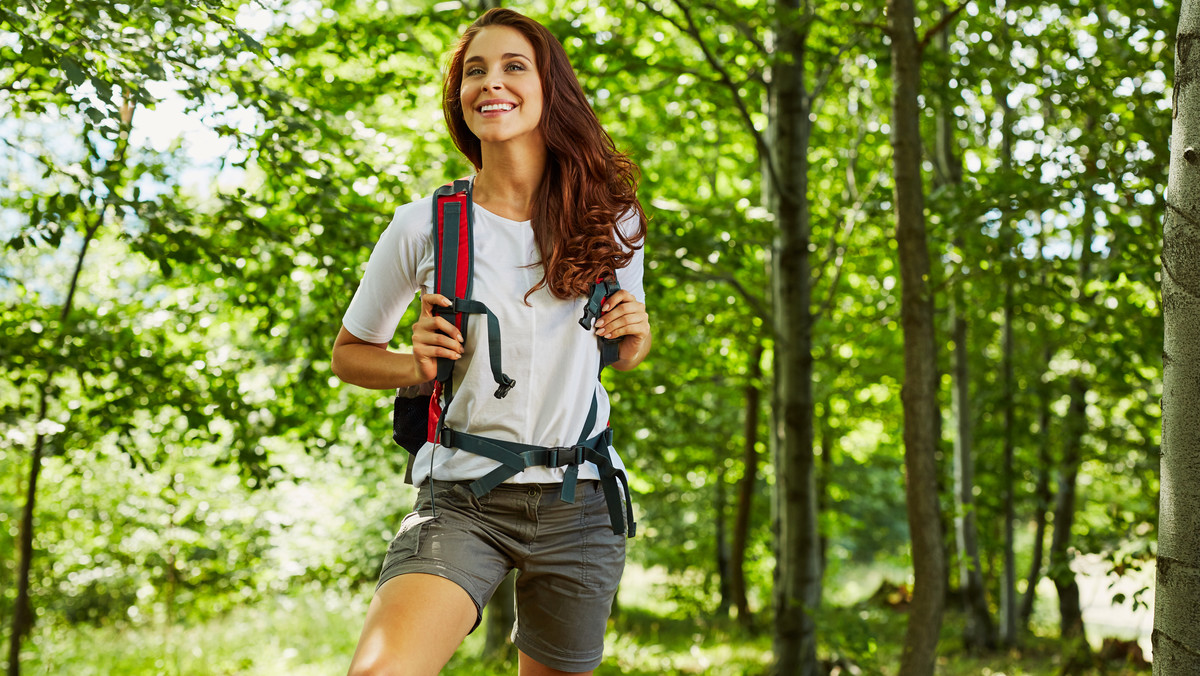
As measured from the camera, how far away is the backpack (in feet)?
6.48

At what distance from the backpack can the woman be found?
0.02 meters

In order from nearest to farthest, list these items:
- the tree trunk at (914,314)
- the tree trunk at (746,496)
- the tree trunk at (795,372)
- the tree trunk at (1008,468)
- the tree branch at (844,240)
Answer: the tree trunk at (914,314) < the tree branch at (844,240) < the tree trunk at (795,372) < the tree trunk at (1008,468) < the tree trunk at (746,496)

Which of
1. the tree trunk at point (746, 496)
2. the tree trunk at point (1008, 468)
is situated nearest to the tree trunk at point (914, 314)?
the tree trunk at point (1008, 468)

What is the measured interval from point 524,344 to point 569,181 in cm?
45

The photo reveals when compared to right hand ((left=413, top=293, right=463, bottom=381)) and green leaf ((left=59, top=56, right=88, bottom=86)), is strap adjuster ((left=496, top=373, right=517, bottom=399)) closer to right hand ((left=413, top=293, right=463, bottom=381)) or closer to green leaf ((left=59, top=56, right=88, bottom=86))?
right hand ((left=413, top=293, right=463, bottom=381))

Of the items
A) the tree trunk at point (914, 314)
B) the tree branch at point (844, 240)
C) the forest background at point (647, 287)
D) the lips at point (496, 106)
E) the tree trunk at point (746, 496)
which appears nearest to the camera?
the lips at point (496, 106)

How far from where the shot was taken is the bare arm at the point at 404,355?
6.29 ft

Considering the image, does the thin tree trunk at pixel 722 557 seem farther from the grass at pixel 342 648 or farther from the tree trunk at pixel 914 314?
the tree trunk at pixel 914 314

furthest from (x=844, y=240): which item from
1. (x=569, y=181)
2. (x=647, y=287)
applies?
Result: (x=569, y=181)

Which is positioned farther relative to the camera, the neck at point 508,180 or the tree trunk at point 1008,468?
the tree trunk at point 1008,468

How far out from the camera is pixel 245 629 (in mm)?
10445

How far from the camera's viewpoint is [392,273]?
2.10 meters

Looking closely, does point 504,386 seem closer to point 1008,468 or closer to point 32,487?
point 32,487

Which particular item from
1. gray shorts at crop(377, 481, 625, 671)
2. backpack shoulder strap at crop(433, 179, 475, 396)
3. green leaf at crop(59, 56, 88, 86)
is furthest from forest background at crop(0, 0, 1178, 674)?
gray shorts at crop(377, 481, 625, 671)
